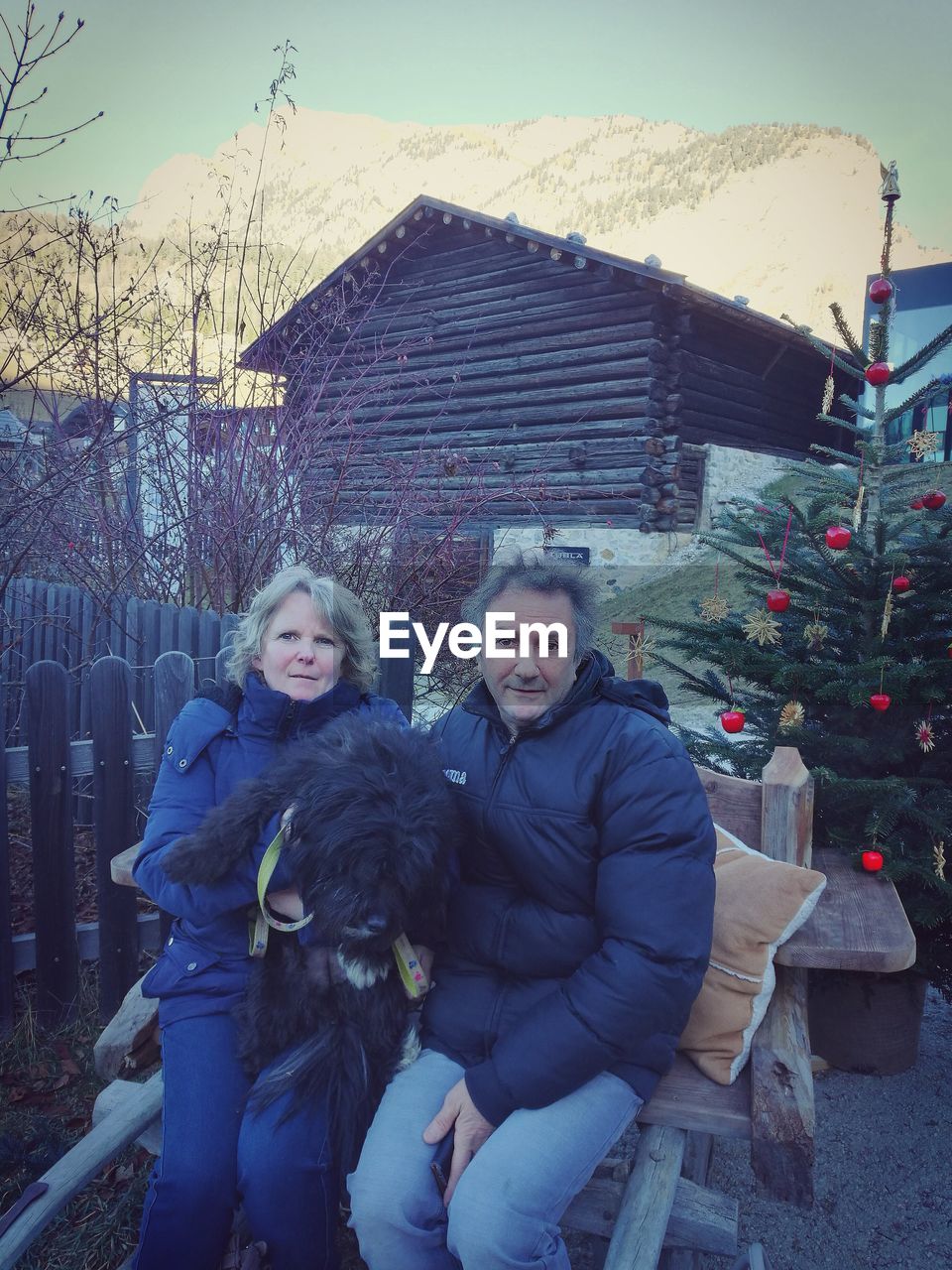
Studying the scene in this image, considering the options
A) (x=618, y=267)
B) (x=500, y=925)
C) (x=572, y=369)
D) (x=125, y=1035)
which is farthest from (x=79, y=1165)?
(x=572, y=369)

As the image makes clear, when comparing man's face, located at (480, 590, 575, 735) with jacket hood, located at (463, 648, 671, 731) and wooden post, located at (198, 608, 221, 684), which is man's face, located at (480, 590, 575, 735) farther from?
wooden post, located at (198, 608, 221, 684)

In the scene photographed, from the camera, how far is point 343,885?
1692mm

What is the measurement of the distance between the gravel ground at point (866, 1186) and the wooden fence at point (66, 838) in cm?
192

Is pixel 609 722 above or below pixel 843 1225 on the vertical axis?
above

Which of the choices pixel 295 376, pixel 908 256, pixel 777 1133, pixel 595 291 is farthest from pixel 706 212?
pixel 777 1133

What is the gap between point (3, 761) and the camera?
3.01 meters

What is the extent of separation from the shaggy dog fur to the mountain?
134 feet

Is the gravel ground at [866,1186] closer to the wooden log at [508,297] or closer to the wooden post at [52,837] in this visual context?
the wooden post at [52,837]

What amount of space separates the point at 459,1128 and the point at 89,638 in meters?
4.62

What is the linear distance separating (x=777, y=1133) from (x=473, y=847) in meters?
0.83

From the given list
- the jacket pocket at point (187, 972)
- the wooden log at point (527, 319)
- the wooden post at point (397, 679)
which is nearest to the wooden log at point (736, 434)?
the wooden log at point (527, 319)

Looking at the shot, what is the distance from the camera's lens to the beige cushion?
1.82 m

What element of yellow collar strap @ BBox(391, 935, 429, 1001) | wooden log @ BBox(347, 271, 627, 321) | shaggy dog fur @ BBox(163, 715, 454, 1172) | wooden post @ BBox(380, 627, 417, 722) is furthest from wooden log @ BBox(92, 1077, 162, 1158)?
wooden log @ BBox(347, 271, 627, 321)

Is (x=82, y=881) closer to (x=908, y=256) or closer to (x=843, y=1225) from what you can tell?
(x=843, y=1225)
